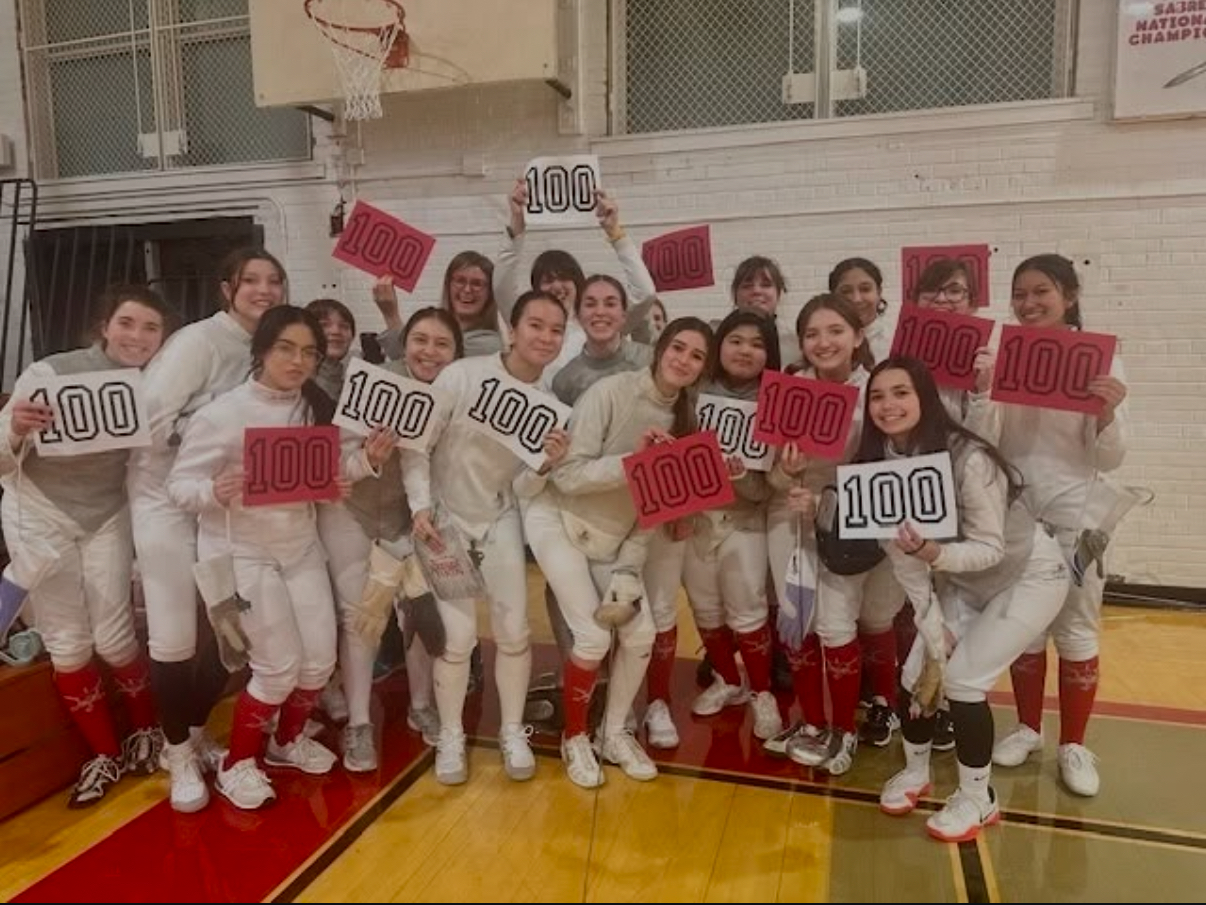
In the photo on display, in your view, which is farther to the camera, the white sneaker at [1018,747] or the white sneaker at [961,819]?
the white sneaker at [1018,747]

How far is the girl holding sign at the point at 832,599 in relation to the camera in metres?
2.79

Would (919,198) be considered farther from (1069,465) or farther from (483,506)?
(483,506)

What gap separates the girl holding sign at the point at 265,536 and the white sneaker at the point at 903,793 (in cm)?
172

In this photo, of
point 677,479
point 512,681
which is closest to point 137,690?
point 512,681

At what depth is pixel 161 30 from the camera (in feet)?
20.3

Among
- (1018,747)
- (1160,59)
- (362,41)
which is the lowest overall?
(1018,747)

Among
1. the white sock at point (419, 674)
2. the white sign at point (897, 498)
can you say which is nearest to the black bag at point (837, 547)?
the white sign at point (897, 498)

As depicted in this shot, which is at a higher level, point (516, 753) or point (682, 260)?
point (682, 260)

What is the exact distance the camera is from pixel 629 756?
2957mm

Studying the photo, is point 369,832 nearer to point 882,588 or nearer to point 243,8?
point 882,588

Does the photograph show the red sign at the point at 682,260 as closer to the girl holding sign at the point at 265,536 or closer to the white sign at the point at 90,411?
the girl holding sign at the point at 265,536

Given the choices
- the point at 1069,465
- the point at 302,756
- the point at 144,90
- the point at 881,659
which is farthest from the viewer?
the point at 144,90

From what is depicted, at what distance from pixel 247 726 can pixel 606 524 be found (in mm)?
1232

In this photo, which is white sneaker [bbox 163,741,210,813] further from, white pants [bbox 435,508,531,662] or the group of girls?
white pants [bbox 435,508,531,662]
